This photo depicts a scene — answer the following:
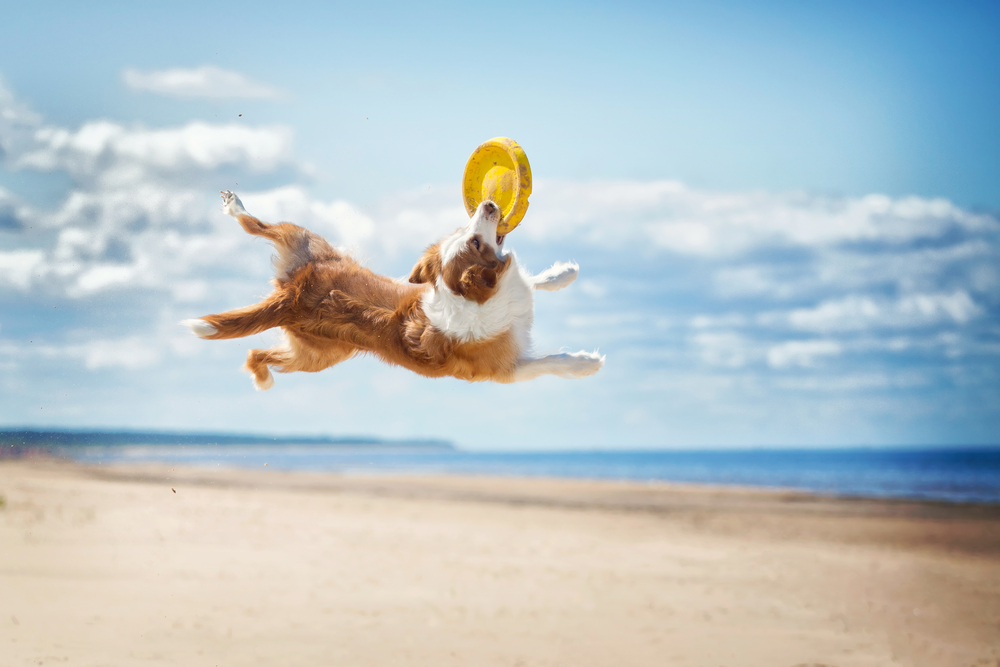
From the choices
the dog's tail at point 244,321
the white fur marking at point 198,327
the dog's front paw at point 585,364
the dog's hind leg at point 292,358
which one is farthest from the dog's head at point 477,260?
the white fur marking at point 198,327

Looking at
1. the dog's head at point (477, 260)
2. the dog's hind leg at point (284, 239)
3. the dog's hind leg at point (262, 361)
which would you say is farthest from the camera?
the dog's hind leg at point (262, 361)

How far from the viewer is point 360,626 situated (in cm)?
1350

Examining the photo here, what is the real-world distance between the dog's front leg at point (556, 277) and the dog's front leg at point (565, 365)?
0.50 meters

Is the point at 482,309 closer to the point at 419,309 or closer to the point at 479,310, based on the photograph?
the point at 479,310

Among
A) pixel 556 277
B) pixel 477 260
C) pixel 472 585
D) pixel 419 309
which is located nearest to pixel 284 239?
pixel 419 309

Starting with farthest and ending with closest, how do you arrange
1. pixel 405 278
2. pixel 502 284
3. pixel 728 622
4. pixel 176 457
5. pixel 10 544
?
pixel 176 457, pixel 10 544, pixel 728 622, pixel 405 278, pixel 502 284

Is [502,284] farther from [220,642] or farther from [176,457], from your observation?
[176,457]

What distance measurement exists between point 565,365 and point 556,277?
67 centimetres

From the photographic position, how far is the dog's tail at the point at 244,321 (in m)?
4.58

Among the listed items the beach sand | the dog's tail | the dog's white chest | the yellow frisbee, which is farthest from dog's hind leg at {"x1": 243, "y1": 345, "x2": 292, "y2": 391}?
the beach sand

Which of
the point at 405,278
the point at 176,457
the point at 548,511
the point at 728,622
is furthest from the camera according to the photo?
the point at 176,457

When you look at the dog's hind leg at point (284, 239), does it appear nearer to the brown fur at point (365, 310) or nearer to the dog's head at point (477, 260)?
the brown fur at point (365, 310)

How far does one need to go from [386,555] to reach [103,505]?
8920mm

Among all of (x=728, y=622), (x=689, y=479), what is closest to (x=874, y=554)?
(x=728, y=622)
